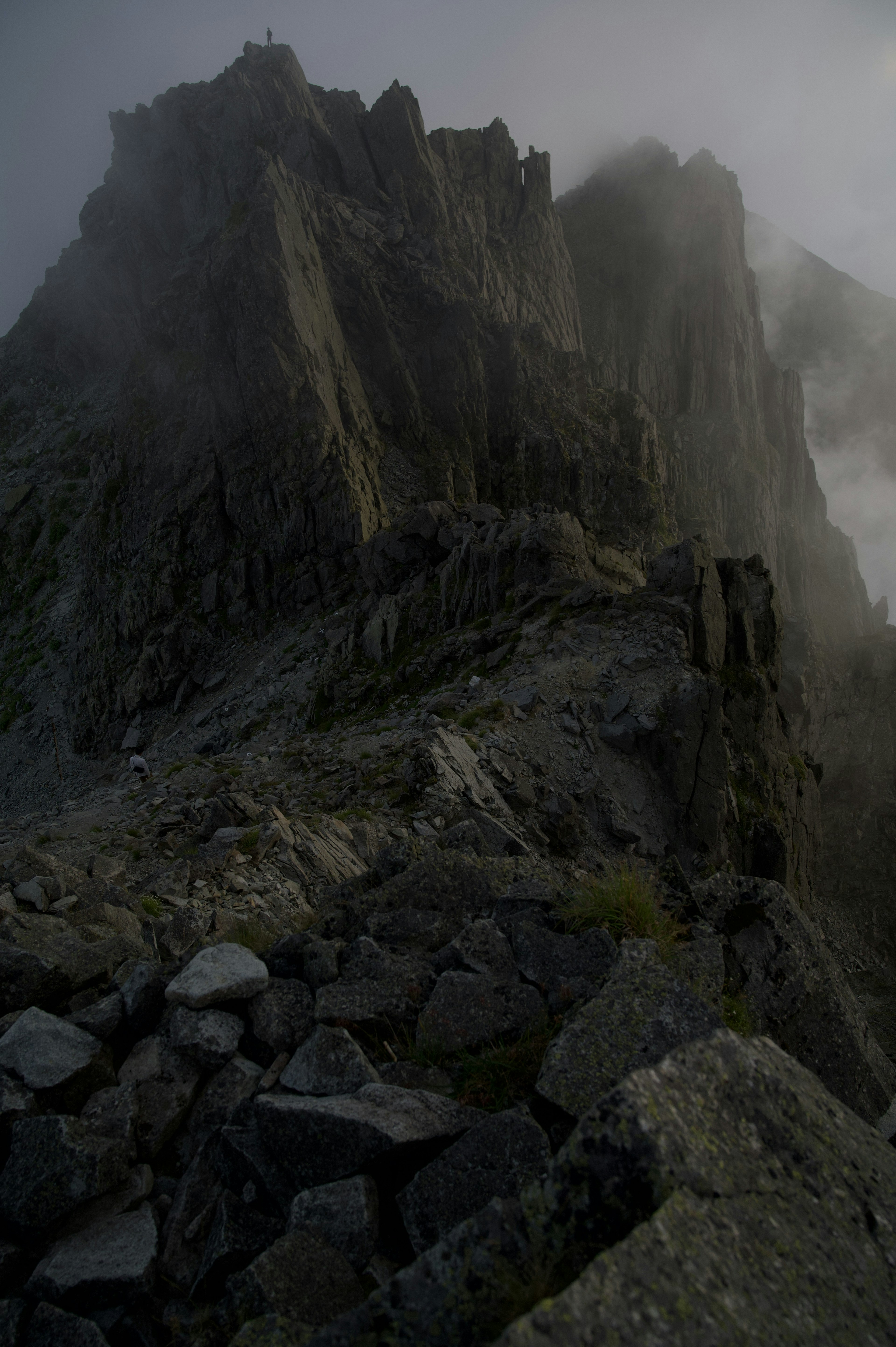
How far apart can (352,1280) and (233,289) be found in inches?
2245

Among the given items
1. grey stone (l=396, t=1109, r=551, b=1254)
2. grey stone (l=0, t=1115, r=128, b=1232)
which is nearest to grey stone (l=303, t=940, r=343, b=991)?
grey stone (l=0, t=1115, r=128, b=1232)

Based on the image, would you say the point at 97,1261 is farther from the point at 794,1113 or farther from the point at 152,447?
the point at 152,447

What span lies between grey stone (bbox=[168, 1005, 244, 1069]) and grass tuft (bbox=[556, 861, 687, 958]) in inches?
109

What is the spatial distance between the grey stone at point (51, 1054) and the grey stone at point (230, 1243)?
1.42m

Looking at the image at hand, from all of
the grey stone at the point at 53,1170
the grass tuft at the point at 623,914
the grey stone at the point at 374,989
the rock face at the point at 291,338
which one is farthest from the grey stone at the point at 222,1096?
the rock face at the point at 291,338

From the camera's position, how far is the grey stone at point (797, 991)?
19.6ft

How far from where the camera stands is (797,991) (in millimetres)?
6238

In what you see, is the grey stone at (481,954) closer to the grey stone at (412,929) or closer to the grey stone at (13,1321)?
the grey stone at (412,929)

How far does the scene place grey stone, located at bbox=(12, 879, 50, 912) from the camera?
7.94 m

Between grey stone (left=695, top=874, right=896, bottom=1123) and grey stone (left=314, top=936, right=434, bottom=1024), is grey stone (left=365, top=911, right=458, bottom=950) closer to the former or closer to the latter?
grey stone (left=314, top=936, right=434, bottom=1024)

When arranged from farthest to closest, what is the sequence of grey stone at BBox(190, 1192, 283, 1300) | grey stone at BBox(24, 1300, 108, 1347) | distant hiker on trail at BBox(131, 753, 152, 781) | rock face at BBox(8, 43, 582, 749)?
rock face at BBox(8, 43, 582, 749), distant hiker on trail at BBox(131, 753, 152, 781), grey stone at BBox(190, 1192, 283, 1300), grey stone at BBox(24, 1300, 108, 1347)

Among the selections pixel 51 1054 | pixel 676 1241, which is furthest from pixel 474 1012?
pixel 51 1054

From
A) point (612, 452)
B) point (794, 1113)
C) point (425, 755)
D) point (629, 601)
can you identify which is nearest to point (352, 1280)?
point (794, 1113)

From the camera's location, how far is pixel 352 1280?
10.1 feet
